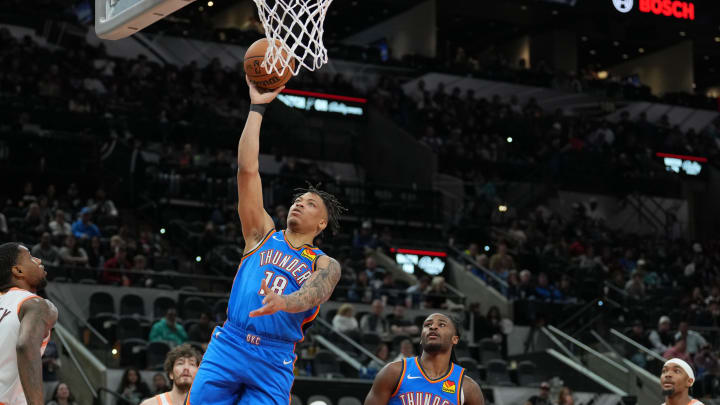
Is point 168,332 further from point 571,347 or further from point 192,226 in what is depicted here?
point 571,347

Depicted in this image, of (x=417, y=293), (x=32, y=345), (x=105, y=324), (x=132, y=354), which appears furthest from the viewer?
(x=417, y=293)

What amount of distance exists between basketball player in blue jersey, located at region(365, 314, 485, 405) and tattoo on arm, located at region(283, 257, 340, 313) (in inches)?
63.0

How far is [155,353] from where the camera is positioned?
13.0 m

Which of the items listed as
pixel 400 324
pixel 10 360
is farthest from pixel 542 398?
pixel 10 360

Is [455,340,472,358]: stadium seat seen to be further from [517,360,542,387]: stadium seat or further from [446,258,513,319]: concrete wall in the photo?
[446,258,513,319]: concrete wall

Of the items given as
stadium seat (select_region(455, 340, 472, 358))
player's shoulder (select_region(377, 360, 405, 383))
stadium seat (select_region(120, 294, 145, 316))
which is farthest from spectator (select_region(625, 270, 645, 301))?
player's shoulder (select_region(377, 360, 405, 383))

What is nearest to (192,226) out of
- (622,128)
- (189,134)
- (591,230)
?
(189,134)

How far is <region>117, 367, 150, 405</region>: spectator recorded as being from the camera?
11.8 m

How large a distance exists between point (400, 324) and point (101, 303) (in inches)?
180

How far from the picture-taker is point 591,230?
2506 centimetres

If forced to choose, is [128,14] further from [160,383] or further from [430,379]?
[160,383]

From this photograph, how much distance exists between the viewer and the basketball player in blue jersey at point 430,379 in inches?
270

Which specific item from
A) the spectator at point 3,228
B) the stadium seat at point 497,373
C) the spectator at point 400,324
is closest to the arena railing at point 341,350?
the spectator at point 400,324

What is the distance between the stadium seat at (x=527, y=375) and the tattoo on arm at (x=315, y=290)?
10197mm
